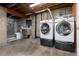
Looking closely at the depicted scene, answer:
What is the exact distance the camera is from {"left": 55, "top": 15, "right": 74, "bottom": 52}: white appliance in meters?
2.51

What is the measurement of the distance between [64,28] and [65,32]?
0.40 feet

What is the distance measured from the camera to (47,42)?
10.4 feet

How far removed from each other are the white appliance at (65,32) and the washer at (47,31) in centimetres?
35

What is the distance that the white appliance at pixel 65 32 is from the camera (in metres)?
2.51

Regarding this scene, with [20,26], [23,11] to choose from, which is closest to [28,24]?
[20,26]

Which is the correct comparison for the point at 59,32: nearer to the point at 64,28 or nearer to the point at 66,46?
the point at 64,28

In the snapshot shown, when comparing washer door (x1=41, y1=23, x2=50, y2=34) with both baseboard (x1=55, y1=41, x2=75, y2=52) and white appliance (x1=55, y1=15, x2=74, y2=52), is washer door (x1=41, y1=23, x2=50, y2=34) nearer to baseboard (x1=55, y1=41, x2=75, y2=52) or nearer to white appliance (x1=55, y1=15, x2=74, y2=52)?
white appliance (x1=55, y1=15, x2=74, y2=52)

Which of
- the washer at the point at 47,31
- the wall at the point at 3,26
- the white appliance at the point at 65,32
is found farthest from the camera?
the washer at the point at 47,31

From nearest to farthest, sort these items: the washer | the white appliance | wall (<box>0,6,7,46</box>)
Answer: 1. the white appliance
2. wall (<box>0,6,7,46</box>)
3. the washer

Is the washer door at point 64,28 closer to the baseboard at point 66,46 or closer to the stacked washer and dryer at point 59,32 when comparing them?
the stacked washer and dryer at point 59,32

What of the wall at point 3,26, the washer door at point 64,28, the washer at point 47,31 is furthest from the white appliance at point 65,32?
the wall at point 3,26

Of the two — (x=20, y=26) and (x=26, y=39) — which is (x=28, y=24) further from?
(x=26, y=39)

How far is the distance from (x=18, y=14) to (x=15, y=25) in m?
0.35

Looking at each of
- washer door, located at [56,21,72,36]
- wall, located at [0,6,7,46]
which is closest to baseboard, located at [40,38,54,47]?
washer door, located at [56,21,72,36]
